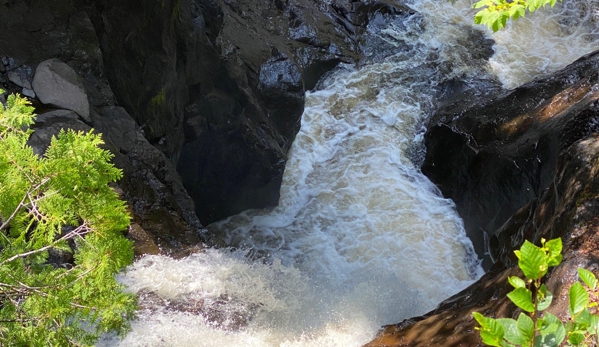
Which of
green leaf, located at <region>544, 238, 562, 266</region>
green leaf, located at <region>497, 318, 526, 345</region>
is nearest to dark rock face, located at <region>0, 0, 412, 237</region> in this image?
green leaf, located at <region>497, 318, 526, 345</region>

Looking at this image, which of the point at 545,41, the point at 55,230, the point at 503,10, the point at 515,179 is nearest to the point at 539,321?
the point at 503,10

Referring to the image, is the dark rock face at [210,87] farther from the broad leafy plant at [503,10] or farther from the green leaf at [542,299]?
the green leaf at [542,299]

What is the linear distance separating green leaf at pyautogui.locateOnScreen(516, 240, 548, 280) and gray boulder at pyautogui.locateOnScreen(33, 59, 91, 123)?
16.6 ft

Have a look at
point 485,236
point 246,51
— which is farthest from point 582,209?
point 246,51

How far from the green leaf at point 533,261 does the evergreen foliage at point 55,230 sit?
6.37ft

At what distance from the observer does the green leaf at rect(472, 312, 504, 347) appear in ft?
4.47

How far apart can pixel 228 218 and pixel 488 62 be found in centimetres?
661

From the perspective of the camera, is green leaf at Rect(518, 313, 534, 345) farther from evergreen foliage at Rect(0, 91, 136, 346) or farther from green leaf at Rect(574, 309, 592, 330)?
evergreen foliage at Rect(0, 91, 136, 346)

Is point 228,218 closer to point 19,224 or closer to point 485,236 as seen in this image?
point 485,236

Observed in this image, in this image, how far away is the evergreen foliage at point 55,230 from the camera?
235 centimetres

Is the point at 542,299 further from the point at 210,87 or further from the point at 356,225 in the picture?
the point at 210,87

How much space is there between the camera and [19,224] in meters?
2.66

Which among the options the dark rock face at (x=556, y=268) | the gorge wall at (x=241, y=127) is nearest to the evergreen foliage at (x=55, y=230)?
the gorge wall at (x=241, y=127)

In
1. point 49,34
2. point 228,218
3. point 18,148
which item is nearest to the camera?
point 18,148
